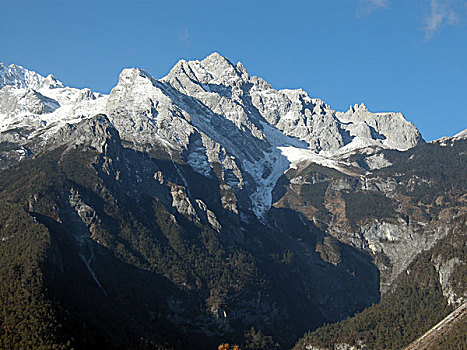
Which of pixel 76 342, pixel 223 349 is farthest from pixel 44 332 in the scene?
pixel 223 349

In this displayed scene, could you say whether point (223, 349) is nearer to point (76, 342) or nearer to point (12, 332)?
point (76, 342)

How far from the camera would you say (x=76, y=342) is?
199m

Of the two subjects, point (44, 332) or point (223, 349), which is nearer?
point (223, 349)

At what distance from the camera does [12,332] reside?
198750mm

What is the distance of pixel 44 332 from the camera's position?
197 metres

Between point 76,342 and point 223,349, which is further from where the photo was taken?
point 76,342

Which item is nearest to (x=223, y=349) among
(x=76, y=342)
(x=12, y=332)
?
(x=76, y=342)

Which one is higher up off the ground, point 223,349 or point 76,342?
point 76,342

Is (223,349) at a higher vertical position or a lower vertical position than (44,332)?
lower

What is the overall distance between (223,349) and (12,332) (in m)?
104

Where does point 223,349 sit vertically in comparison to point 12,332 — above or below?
below

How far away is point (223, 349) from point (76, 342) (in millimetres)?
91854

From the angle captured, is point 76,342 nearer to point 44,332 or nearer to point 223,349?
point 44,332

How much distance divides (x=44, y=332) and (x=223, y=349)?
313 feet
